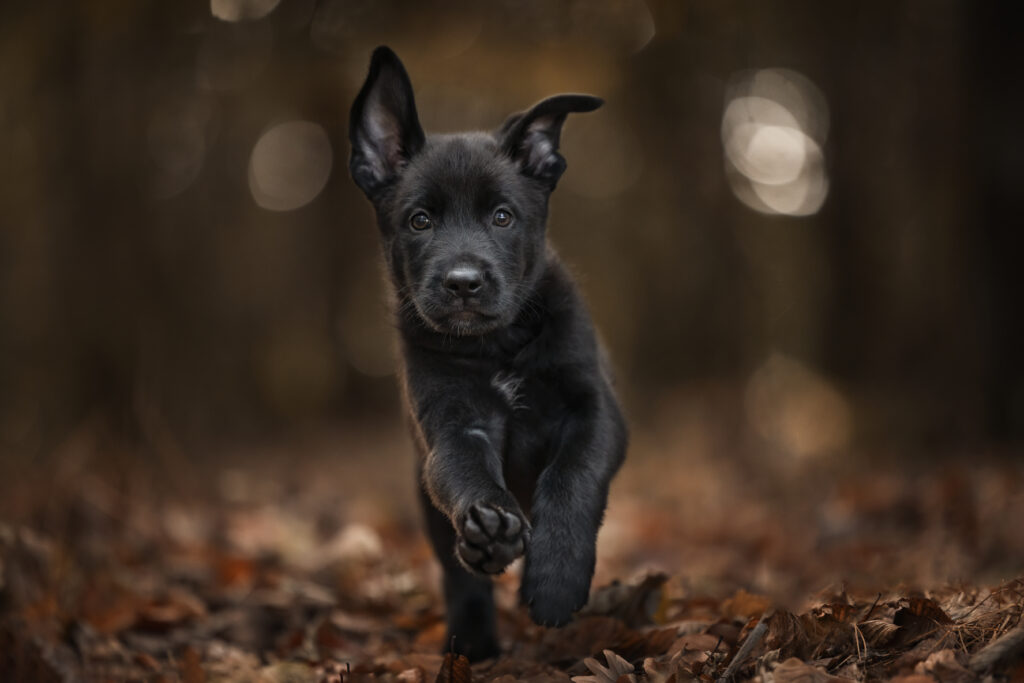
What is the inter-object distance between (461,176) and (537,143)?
0.47m

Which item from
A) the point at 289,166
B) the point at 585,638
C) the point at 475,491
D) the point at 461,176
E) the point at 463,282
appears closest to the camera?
the point at 475,491

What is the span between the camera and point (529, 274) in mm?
4457

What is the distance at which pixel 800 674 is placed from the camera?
280cm

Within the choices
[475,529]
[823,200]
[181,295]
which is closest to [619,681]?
[475,529]

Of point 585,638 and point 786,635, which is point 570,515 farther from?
point 786,635

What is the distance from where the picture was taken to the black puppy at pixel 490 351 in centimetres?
357

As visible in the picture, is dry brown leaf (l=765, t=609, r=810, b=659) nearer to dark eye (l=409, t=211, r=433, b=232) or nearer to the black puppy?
the black puppy

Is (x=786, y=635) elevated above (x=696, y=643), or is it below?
above

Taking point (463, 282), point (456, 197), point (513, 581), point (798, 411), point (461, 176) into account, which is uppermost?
point (461, 176)

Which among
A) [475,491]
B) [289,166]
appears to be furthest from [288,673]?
[289,166]

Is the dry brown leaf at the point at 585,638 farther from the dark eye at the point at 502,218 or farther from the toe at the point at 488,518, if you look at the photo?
the dark eye at the point at 502,218

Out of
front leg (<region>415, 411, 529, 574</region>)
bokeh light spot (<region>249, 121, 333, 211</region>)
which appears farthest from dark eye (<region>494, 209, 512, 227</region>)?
bokeh light spot (<region>249, 121, 333, 211</region>)

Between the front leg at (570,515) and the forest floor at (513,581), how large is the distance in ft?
0.92

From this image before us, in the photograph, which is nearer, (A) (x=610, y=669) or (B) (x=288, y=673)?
(A) (x=610, y=669)
